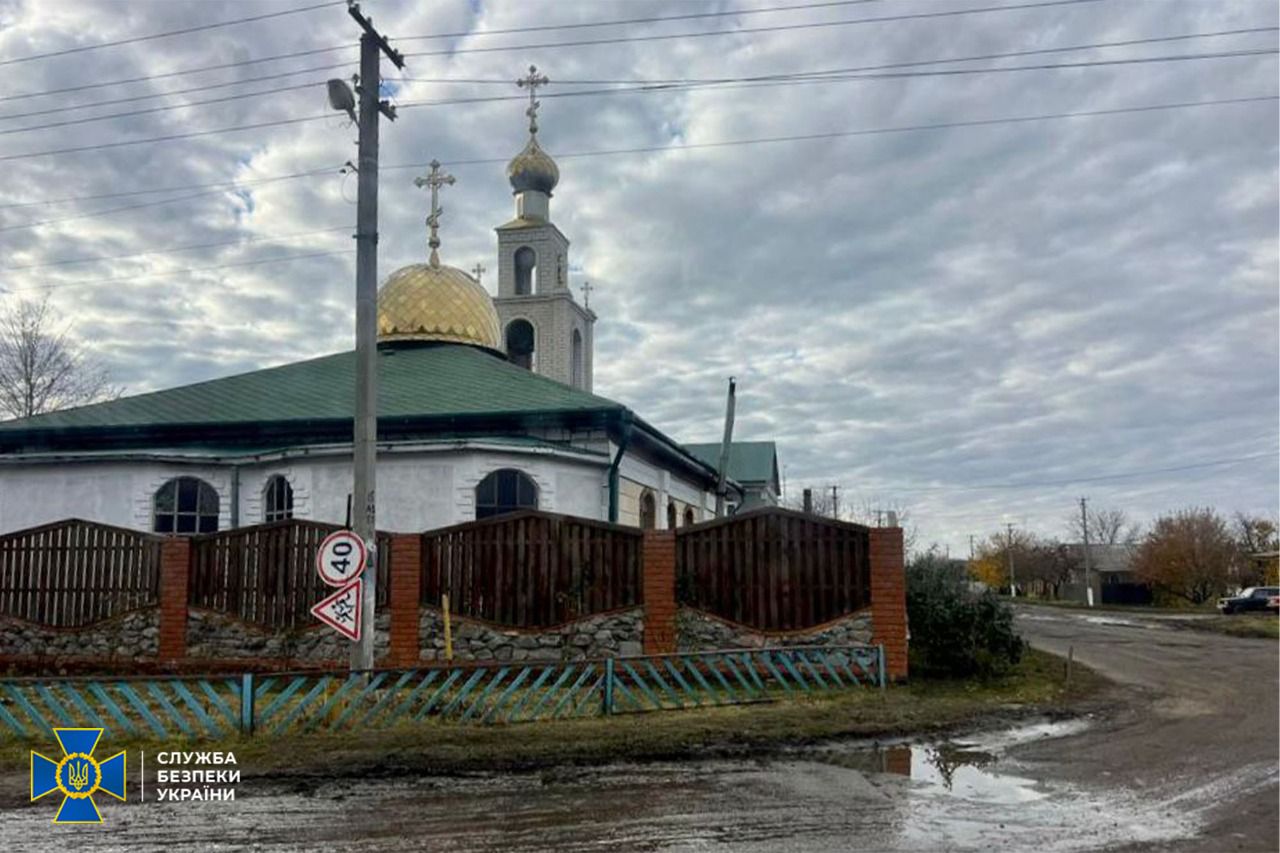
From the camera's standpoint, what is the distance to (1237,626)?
30250 millimetres

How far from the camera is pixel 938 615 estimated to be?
47.7 feet

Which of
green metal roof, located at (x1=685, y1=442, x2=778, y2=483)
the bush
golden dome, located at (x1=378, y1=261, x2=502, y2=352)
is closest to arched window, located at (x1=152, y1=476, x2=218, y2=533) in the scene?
golden dome, located at (x1=378, y1=261, x2=502, y2=352)

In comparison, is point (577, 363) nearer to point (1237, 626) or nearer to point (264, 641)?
point (1237, 626)

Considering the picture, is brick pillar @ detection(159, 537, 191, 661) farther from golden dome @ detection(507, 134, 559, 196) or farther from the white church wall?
golden dome @ detection(507, 134, 559, 196)

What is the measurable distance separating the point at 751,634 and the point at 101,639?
9268mm

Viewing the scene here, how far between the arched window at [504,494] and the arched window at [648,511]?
339 cm

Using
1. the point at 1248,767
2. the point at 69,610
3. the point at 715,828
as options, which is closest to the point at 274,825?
the point at 715,828

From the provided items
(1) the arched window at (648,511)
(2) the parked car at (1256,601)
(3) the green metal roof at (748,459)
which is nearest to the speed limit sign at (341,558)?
(1) the arched window at (648,511)

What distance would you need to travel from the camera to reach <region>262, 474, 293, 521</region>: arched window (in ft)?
59.9

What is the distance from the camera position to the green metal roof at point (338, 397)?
59.8 feet

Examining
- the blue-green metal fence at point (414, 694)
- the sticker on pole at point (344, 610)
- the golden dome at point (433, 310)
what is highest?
the golden dome at point (433, 310)

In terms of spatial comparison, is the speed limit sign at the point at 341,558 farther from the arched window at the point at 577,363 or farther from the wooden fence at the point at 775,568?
the arched window at the point at 577,363

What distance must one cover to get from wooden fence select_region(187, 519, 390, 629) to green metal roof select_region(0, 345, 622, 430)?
380 centimetres

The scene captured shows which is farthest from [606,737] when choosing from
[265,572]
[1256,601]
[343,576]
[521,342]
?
[1256,601]
